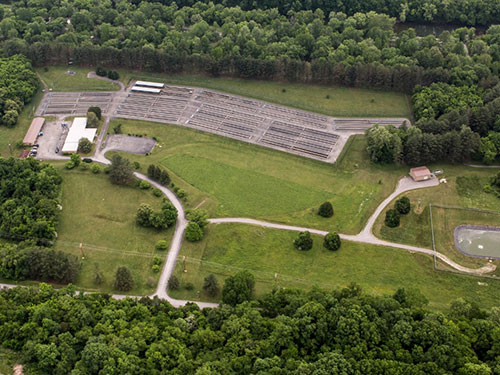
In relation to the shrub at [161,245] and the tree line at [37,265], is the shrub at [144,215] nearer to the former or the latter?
the shrub at [161,245]

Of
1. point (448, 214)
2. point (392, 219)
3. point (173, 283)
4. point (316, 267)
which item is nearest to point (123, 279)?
point (173, 283)

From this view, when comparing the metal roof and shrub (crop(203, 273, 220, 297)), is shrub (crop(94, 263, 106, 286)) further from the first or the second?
the metal roof

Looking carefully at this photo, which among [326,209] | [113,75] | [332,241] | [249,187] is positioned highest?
[113,75]

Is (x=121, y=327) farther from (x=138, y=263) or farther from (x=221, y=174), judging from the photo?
(x=221, y=174)

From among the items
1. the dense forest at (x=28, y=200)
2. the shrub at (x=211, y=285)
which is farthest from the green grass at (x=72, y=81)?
the shrub at (x=211, y=285)

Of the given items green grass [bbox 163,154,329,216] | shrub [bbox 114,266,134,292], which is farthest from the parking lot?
shrub [bbox 114,266,134,292]

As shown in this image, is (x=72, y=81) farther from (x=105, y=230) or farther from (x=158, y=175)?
(x=105, y=230)

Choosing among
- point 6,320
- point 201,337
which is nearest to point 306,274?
point 201,337
